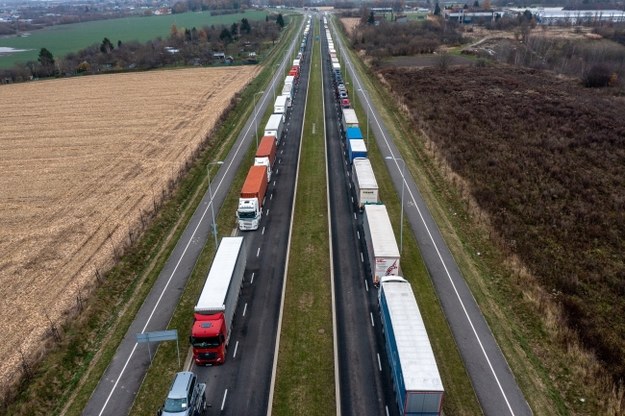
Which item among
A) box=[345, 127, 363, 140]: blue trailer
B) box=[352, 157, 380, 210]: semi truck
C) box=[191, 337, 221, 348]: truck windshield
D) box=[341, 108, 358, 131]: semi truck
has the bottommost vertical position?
box=[191, 337, 221, 348]: truck windshield

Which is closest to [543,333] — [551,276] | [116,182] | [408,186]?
[551,276]

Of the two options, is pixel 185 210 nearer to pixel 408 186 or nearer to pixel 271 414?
pixel 408 186

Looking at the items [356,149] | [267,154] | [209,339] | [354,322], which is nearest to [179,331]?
[209,339]

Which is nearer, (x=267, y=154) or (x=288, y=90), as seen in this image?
(x=267, y=154)

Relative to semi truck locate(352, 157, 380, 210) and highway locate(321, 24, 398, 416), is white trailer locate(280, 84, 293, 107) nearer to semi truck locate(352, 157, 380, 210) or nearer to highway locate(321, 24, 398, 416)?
highway locate(321, 24, 398, 416)

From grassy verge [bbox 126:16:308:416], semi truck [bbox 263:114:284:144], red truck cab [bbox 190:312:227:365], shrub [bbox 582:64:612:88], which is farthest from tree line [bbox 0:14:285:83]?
red truck cab [bbox 190:312:227:365]

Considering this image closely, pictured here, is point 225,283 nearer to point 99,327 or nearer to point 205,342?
point 205,342
